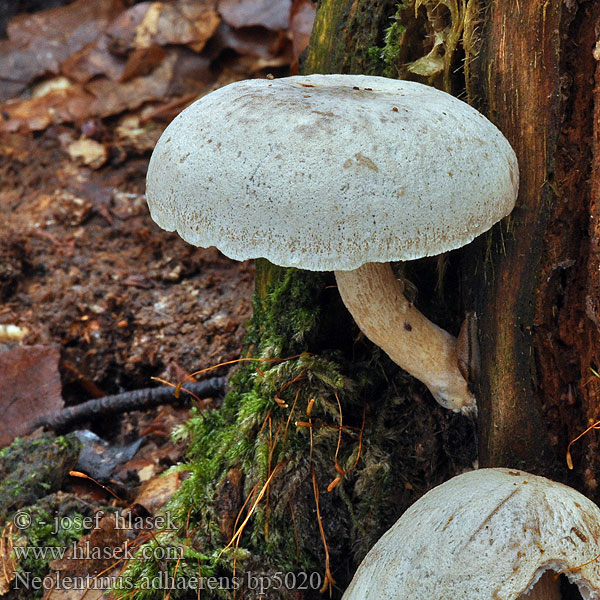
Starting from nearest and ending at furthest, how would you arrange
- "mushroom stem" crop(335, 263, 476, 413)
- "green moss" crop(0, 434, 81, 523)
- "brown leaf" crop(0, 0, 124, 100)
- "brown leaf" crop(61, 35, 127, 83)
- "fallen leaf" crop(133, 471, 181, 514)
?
"mushroom stem" crop(335, 263, 476, 413), "green moss" crop(0, 434, 81, 523), "fallen leaf" crop(133, 471, 181, 514), "brown leaf" crop(61, 35, 127, 83), "brown leaf" crop(0, 0, 124, 100)

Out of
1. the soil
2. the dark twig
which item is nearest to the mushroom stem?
the dark twig

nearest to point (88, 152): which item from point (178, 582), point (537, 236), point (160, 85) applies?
point (160, 85)

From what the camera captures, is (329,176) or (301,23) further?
(301,23)

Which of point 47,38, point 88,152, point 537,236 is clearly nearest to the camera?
point 537,236

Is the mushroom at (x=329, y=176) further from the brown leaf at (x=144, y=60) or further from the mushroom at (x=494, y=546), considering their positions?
the brown leaf at (x=144, y=60)

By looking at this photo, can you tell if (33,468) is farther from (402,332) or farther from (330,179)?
(330,179)

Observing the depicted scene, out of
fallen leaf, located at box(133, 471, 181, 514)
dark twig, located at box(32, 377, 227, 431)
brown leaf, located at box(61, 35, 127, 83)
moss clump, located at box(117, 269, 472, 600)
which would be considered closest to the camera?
moss clump, located at box(117, 269, 472, 600)

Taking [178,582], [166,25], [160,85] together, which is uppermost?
[166,25]

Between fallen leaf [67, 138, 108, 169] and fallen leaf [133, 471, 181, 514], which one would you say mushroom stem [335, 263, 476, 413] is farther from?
fallen leaf [67, 138, 108, 169]
